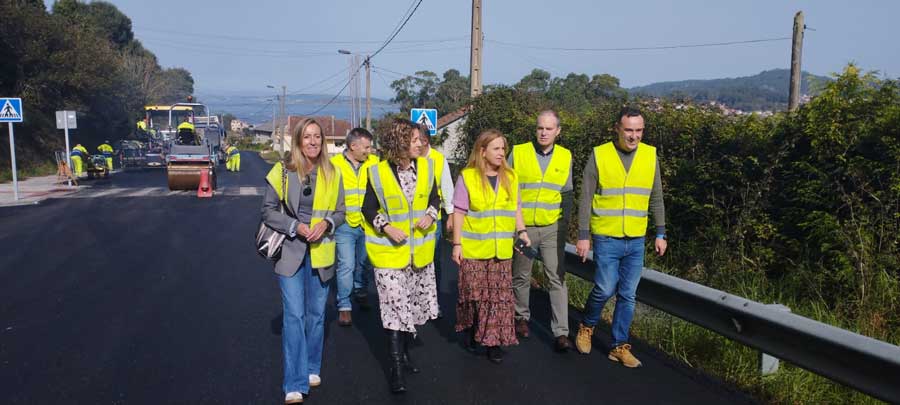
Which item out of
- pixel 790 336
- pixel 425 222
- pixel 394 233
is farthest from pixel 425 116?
pixel 790 336

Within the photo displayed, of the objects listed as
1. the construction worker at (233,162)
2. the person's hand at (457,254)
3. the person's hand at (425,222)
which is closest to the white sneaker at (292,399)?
the person's hand at (425,222)

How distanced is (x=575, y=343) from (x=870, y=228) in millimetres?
2370

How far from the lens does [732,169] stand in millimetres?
7117

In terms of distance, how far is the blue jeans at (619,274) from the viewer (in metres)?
5.43

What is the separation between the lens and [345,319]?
6605mm

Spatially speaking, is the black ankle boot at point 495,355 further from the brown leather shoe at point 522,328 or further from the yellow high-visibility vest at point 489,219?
the yellow high-visibility vest at point 489,219

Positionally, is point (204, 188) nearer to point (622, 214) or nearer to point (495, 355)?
point (495, 355)

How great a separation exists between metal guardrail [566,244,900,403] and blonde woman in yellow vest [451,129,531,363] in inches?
47.3

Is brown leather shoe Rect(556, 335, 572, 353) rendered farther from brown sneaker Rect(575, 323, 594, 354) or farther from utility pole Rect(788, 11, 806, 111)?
utility pole Rect(788, 11, 806, 111)

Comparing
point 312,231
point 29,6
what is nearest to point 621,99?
point 312,231

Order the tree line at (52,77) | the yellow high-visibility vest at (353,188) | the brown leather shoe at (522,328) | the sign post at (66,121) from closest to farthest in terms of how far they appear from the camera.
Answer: the brown leather shoe at (522,328) < the yellow high-visibility vest at (353,188) < the sign post at (66,121) < the tree line at (52,77)

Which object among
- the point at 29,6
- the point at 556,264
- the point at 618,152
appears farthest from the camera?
the point at 29,6

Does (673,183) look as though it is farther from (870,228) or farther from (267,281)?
(267,281)

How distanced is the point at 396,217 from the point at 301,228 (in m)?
0.76
